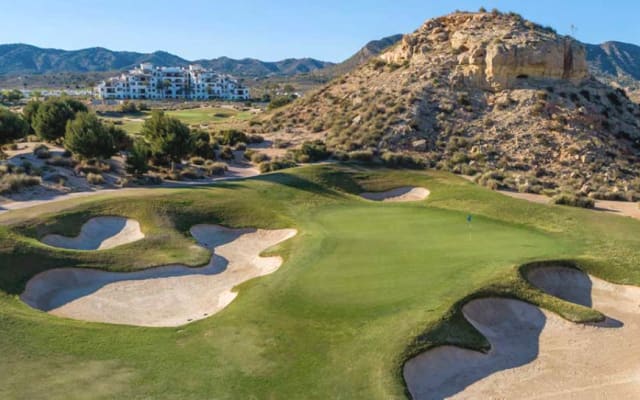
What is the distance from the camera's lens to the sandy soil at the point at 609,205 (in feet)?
118

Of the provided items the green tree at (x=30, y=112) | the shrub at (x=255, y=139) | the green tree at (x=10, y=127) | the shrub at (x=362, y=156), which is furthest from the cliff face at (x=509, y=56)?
the green tree at (x=10, y=127)

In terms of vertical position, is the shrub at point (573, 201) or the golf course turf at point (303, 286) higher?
the shrub at point (573, 201)

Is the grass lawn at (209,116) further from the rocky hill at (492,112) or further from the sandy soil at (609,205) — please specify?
the sandy soil at (609,205)

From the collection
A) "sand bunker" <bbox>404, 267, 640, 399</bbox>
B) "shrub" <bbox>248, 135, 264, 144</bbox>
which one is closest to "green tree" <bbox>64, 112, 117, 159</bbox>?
"shrub" <bbox>248, 135, 264, 144</bbox>

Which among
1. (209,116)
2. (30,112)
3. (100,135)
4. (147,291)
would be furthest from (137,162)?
(209,116)

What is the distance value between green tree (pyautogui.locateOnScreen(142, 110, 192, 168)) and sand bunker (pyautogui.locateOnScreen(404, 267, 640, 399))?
32768 mm

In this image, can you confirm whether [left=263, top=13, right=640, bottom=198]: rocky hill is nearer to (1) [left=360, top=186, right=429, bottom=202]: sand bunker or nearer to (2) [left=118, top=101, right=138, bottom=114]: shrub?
(1) [left=360, top=186, right=429, bottom=202]: sand bunker

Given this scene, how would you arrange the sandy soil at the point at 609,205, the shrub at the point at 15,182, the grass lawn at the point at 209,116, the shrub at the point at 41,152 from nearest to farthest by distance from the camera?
1. the shrub at the point at 15,182
2. the sandy soil at the point at 609,205
3. the shrub at the point at 41,152
4. the grass lawn at the point at 209,116

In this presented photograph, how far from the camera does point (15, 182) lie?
34.9m


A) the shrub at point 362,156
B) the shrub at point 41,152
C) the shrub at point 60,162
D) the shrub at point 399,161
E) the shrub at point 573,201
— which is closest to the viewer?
the shrub at point 573,201

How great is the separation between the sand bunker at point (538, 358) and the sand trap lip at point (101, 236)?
56.5 ft

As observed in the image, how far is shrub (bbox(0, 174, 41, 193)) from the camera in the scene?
34.2 meters

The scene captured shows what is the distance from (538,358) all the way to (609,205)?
86.6 ft

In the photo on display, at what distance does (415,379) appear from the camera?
597 inches
